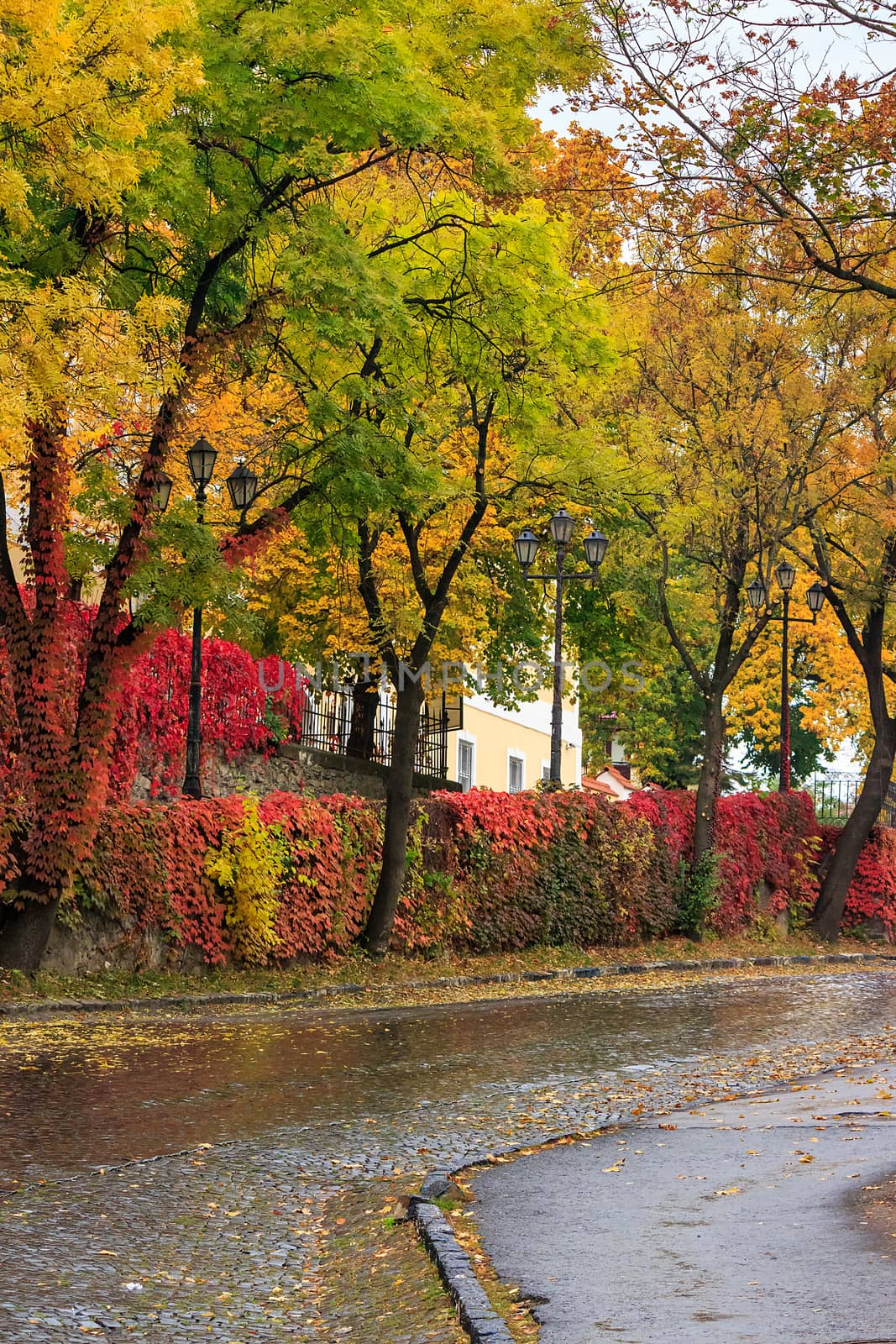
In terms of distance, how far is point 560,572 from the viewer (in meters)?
28.6

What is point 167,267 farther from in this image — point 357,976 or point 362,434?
point 357,976

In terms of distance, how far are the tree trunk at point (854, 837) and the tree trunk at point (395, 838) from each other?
14.6 m

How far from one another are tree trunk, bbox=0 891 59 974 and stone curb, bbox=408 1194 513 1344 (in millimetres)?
10099

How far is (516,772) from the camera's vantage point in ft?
160

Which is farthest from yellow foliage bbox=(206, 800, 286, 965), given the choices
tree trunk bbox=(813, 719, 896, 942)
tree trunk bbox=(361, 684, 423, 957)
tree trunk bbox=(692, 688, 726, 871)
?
tree trunk bbox=(813, 719, 896, 942)

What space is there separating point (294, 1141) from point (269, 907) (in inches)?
406

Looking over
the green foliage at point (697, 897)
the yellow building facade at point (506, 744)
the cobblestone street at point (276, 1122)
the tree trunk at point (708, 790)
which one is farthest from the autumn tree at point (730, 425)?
the yellow building facade at point (506, 744)

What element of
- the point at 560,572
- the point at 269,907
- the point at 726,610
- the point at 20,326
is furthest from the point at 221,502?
the point at 20,326

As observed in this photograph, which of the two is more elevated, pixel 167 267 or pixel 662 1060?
pixel 167 267

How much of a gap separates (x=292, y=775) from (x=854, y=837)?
535 inches

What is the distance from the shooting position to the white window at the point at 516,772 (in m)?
48.1

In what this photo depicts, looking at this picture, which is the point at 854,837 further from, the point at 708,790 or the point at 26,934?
the point at 26,934

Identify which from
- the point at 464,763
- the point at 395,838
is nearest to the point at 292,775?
the point at 395,838

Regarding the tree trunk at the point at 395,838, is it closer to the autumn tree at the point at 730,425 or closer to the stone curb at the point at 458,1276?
the autumn tree at the point at 730,425
